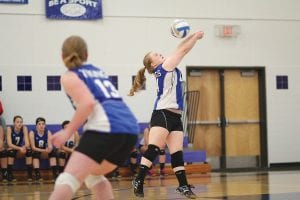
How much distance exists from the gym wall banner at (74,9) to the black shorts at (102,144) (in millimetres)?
9154

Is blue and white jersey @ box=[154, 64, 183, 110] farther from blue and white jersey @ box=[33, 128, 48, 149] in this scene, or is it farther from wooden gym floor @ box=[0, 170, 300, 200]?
blue and white jersey @ box=[33, 128, 48, 149]

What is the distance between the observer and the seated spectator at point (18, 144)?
11.1 meters

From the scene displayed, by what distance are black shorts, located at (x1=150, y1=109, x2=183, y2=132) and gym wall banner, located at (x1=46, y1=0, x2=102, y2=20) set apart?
6.52 metres

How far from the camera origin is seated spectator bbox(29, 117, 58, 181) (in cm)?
1117

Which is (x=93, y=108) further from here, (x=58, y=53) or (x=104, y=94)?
(x=58, y=53)

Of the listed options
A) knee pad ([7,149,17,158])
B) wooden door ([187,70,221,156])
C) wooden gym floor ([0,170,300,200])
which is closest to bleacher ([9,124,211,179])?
knee pad ([7,149,17,158])

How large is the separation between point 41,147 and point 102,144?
26.0 feet

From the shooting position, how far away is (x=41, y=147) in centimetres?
1137

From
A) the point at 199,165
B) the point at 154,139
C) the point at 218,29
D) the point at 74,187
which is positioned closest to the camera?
the point at 74,187

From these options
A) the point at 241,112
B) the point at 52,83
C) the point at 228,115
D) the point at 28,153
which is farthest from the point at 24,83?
the point at 241,112

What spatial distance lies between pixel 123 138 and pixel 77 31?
9.21m

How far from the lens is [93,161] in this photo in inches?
145

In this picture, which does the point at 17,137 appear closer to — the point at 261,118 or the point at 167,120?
the point at 167,120

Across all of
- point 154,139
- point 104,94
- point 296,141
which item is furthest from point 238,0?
point 104,94
